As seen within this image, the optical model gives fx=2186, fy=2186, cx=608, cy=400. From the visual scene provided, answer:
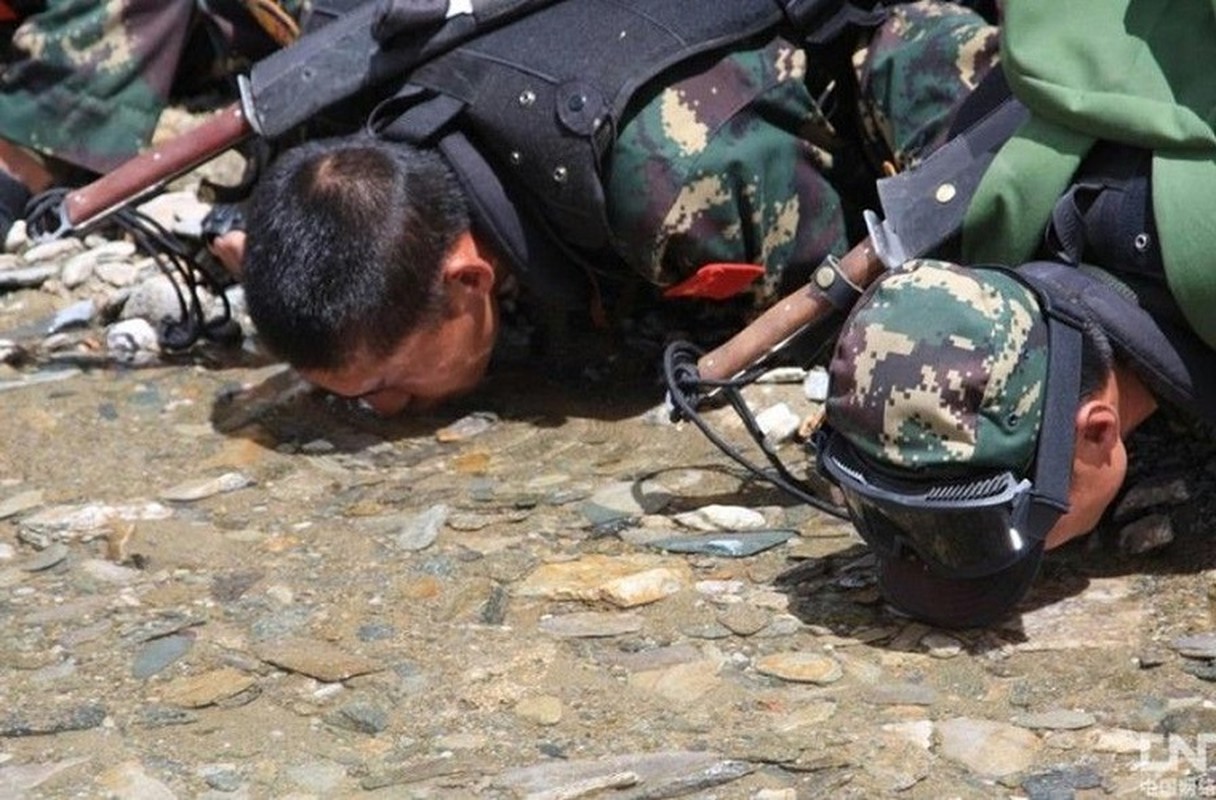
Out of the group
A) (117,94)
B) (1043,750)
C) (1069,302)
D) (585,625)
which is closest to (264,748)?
(585,625)

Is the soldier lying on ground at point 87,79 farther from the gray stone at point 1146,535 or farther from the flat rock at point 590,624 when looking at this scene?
the gray stone at point 1146,535

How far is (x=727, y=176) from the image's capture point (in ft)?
10.1

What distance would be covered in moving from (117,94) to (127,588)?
4.75ft

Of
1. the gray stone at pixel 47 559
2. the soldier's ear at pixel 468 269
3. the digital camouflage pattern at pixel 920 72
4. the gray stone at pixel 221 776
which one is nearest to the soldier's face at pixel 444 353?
the soldier's ear at pixel 468 269

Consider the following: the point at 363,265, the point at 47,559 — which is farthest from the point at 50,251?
the point at 47,559

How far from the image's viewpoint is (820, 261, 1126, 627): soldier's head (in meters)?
2.36

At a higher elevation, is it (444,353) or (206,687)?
(444,353)

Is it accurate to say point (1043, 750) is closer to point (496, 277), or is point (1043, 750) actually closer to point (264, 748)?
point (264, 748)

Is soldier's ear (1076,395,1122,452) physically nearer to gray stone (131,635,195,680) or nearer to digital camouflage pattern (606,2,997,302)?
digital camouflage pattern (606,2,997,302)

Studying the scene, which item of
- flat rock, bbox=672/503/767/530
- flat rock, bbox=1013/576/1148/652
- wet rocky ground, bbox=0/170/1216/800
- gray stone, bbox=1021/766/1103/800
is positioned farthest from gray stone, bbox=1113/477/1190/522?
gray stone, bbox=1021/766/1103/800

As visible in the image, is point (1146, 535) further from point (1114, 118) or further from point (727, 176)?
point (727, 176)

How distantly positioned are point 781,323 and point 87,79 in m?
1.67

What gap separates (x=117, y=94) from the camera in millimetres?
3973

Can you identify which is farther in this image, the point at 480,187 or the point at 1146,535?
the point at 480,187
